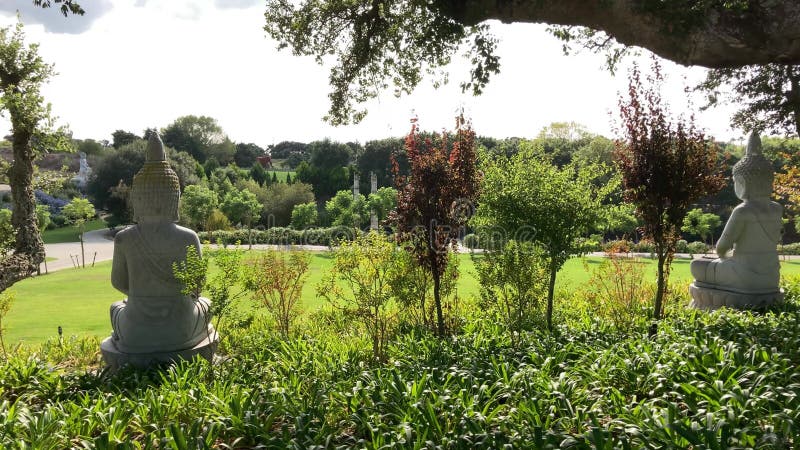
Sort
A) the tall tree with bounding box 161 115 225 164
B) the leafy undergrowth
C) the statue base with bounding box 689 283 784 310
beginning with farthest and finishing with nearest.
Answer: the tall tree with bounding box 161 115 225 164 < the statue base with bounding box 689 283 784 310 < the leafy undergrowth

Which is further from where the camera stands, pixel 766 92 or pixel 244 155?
pixel 244 155

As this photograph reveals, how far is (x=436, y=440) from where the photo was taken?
363 centimetres

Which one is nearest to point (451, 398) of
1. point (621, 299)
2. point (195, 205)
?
point (621, 299)

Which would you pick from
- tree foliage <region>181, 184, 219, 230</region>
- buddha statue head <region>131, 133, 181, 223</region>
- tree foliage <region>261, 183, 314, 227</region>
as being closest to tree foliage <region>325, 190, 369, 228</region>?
tree foliage <region>261, 183, 314, 227</region>

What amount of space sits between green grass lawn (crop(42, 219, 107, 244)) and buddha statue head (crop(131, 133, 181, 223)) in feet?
125

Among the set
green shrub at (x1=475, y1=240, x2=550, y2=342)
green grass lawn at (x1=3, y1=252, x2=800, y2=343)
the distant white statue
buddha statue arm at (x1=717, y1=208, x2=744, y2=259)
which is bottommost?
green grass lawn at (x1=3, y1=252, x2=800, y2=343)

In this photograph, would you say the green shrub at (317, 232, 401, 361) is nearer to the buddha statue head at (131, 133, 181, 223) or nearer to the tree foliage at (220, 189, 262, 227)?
the buddha statue head at (131, 133, 181, 223)

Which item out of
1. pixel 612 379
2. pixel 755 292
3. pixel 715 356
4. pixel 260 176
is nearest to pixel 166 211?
pixel 612 379

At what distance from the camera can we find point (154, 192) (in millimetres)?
5965

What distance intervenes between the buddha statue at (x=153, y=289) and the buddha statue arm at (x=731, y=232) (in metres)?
8.02

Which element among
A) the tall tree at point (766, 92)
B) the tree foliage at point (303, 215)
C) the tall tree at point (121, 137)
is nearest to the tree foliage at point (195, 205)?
the tree foliage at point (303, 215)

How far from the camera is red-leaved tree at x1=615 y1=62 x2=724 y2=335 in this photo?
748 centimetres

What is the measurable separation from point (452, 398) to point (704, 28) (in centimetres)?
389

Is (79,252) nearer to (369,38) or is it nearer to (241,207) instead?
(241,207)
